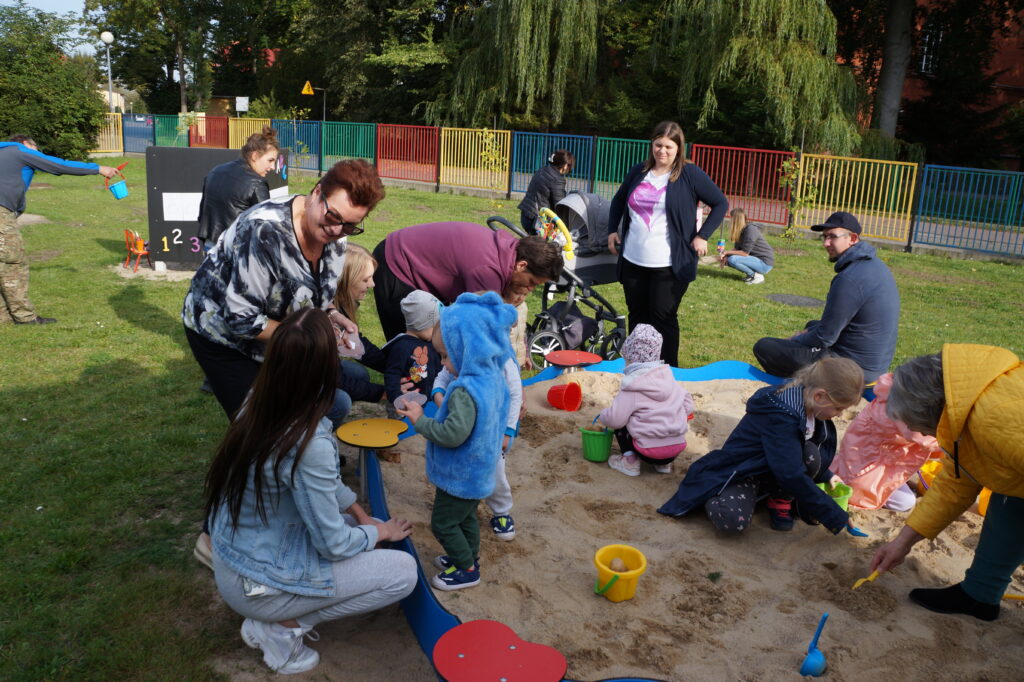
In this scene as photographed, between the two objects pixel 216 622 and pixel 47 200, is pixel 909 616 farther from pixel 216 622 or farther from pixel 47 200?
pixel 47 200

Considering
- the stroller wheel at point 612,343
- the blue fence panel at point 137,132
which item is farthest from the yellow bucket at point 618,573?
the blue fence panel at point 137,132

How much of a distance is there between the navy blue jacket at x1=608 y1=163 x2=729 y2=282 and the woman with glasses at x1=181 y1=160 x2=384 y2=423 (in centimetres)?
297

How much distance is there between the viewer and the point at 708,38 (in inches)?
768

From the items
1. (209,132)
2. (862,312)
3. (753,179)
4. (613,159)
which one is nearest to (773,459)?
(862,312)

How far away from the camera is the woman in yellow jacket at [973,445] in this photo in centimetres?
261

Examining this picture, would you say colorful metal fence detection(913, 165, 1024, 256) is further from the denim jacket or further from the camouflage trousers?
the denim jacket

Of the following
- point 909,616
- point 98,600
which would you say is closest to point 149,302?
point 98,600

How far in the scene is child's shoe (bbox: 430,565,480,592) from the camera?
10.9ft

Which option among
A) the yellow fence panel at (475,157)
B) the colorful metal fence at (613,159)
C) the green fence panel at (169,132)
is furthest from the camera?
the green fence panel at (169,132)

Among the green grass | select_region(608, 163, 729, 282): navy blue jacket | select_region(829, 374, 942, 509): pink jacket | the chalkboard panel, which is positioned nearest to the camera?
the green grass

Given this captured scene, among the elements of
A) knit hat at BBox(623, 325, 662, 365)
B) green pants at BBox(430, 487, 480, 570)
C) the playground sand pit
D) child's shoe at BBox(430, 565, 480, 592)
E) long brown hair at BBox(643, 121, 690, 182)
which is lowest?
the playground sand pit

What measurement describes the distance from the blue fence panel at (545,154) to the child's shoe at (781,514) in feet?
52.3

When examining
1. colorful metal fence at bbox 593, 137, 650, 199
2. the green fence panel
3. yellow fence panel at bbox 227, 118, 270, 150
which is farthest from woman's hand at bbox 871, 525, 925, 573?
the green fence panel

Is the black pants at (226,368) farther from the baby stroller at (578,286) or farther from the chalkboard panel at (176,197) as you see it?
the chalkboard panel at (176,197)
